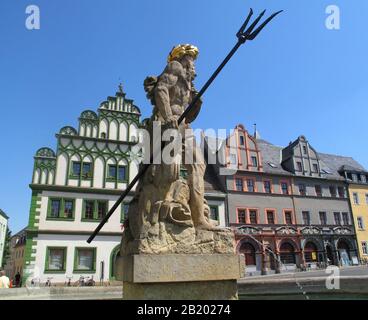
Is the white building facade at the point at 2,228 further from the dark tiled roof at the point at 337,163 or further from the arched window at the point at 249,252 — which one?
the dark tiled roof at the point at 337,163

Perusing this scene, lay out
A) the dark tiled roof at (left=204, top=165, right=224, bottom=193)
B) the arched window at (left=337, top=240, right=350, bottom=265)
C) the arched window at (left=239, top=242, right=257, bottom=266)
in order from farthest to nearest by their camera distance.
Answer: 1. the arched window at (left=337, top=240, right=350, bottom=265)
2. the dark tiled roof at (left=204, top=165, right=224, bottom=193)
3. the arched window at (left=239, top=242, right=257, bottom=266)

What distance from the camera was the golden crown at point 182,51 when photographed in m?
4.92

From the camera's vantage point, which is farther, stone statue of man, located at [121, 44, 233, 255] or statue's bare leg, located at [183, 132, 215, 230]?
statue's bare leg, located at [183, 132, 215, 230]

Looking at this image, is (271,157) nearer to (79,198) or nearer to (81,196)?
(81,196)

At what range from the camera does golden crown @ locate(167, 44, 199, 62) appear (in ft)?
16.1

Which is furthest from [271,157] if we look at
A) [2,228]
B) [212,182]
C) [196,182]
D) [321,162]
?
[2,228]

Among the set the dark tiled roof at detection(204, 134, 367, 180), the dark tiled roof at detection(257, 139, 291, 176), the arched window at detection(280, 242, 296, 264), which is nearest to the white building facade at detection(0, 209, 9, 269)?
the dark tiled roof at detection(204, 134, 367, 180)

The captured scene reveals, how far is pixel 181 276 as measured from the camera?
11.2 feet

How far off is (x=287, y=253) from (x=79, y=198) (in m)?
21.0

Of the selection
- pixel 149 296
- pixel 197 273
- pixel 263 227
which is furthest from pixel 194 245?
pixel 263 227

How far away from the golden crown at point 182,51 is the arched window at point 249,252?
2715 cm

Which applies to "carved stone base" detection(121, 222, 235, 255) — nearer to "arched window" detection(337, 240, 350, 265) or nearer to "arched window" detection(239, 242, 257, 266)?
"arched window" detection(239, 242, 257, 266)

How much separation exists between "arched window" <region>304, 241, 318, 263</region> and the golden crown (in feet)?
106
